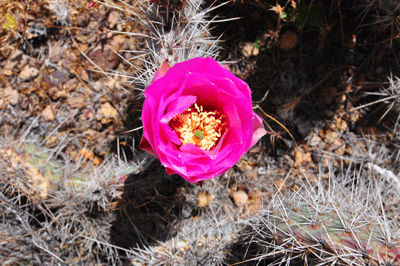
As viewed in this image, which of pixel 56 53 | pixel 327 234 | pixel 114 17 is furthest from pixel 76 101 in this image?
pixel 327 234

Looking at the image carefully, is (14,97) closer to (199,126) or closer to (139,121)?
(139,121)

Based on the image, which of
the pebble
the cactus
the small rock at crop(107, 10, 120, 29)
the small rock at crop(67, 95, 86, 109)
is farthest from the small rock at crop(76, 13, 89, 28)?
the cactus

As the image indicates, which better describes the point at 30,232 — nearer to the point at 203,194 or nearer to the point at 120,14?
the point at 203,194

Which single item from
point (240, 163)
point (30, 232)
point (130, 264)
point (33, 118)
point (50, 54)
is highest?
point (50, 54)

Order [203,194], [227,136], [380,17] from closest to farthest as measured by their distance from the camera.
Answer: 1. [227,136]
2. [380,17]
3. [203,194]

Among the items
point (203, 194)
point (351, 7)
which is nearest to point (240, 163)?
point (203, 194)

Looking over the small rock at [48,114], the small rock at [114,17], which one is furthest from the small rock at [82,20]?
the small rock at [48,114]

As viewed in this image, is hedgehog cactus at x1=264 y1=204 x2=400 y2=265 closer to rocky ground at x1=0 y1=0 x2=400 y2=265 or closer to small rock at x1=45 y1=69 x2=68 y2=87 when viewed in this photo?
rocky ground at x1=0 y1=0 x2=400 y2=265
